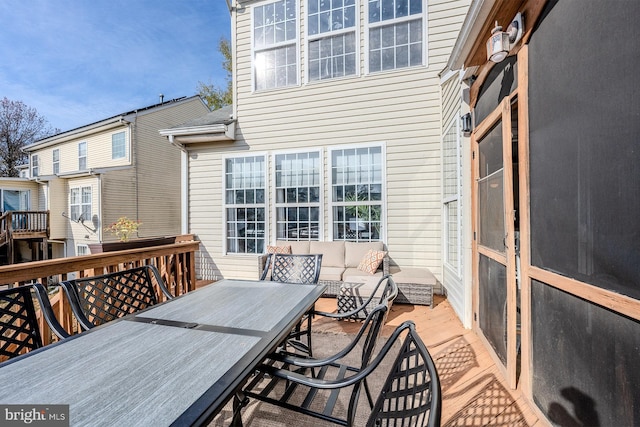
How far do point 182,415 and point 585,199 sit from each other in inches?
76.1

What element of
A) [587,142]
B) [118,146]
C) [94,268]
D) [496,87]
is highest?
[118,146]

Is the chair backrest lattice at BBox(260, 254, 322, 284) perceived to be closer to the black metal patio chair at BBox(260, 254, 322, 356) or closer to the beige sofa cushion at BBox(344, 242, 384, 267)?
the black metal patio chair at BBox(260, 254, 322, 356)

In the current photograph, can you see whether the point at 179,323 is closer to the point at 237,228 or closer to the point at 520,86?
the point at 520,86

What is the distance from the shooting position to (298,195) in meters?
5.66

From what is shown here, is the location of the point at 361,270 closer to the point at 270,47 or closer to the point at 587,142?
the point at 587,142

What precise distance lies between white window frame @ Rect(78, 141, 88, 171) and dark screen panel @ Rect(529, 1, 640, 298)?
14.8 m

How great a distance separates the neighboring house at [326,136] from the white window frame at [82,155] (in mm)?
8511

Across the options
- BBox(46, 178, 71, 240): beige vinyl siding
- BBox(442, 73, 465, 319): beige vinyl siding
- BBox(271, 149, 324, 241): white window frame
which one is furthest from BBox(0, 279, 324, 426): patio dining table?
BBox(46, 178, 71, 240): beige vinyl siding

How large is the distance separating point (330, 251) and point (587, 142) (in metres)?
4.06

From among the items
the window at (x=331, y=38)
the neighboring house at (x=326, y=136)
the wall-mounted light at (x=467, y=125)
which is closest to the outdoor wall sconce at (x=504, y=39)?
the wall-mounted light at (x=467, y=125)

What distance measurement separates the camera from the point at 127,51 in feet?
45.4

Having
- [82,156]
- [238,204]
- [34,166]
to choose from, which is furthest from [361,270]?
[34,166]

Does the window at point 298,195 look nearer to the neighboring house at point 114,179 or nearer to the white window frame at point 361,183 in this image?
the white window frame at point 361,183

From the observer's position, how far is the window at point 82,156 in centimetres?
1159
